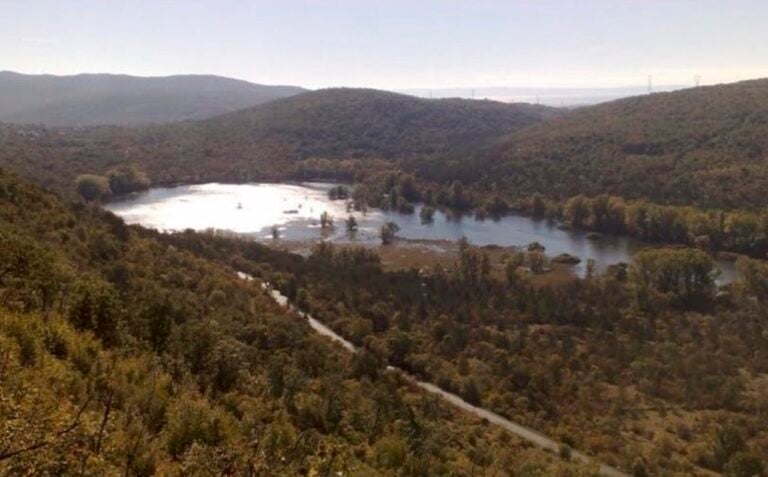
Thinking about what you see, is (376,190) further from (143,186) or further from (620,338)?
(620,338)

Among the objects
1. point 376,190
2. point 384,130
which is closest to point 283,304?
point 376,190

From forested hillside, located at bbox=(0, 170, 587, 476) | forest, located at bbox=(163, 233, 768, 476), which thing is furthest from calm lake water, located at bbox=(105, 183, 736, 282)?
forested hillside, located at bbox=(0, 170, 587, 476)

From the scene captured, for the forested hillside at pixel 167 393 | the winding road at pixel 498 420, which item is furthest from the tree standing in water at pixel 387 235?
the forested hillside at pixel 167 393

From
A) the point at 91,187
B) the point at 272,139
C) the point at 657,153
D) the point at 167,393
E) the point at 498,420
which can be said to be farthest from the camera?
the point at 272,139

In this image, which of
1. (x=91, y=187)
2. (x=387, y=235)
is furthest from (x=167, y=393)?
(x=91, y=187)

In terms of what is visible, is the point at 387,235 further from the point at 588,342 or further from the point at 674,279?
Result: the point at 588,342

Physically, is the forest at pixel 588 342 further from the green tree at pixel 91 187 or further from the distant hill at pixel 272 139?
the distant hill at pixel 272 139
